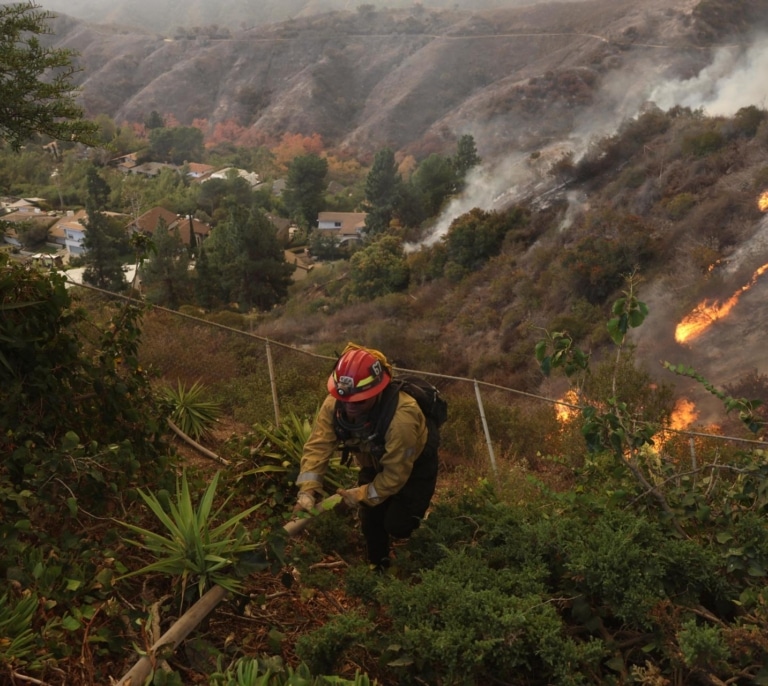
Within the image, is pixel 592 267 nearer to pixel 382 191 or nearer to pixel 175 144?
pixel 382 191

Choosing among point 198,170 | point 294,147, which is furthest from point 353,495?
point 294,147

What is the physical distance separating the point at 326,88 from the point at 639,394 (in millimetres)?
93269

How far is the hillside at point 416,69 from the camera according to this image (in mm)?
68562

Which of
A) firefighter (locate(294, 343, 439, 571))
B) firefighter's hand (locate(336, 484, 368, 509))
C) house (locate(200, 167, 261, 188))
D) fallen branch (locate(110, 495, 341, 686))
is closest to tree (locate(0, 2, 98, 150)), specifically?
firefighter (locate(294, 343, 439, 571))

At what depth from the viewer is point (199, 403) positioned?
290 inches

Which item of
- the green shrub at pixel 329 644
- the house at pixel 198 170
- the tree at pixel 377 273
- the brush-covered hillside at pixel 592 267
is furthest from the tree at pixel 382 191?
the green shrub at pixel 329 644

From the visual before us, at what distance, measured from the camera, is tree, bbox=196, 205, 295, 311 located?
36.3 meters

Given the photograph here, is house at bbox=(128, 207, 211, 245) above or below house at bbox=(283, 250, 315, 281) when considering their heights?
above

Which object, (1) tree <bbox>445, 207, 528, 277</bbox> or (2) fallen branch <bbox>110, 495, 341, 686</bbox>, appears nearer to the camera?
(2) fallen branch <bbox>110, 495, 341, 686</bbox>

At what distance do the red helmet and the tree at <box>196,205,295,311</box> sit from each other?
3345 cm

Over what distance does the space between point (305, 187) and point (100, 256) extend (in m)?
24.8

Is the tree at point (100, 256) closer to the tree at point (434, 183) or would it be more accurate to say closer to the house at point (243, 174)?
the tree at point (434, 183)

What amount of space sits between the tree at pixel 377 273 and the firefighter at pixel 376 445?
3389cm

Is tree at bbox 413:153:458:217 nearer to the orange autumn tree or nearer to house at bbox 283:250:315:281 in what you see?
house at bbox 283:250:315:281
